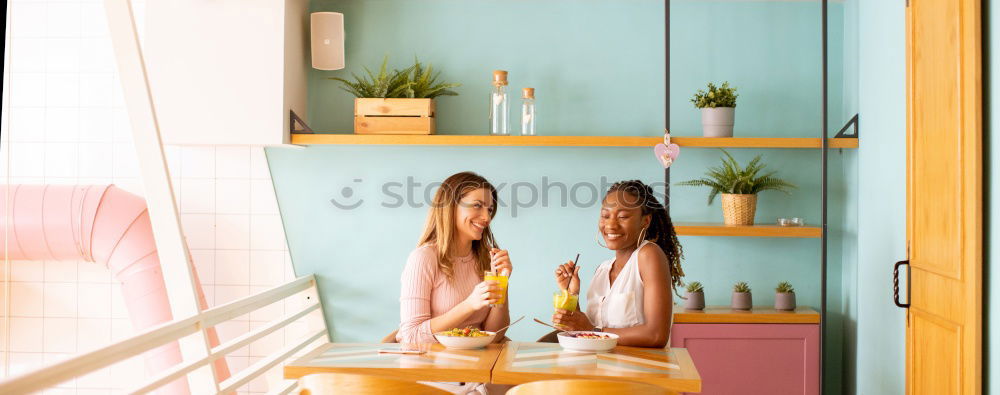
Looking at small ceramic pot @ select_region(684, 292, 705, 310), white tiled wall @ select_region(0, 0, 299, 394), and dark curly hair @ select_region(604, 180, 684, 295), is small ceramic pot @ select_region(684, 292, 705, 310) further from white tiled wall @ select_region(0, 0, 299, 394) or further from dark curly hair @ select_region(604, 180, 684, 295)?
white tiled wall @ select_region(0, 0, 299, 394)

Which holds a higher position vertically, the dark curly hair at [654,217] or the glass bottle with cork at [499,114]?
the glass bottle with cork at [499,114]

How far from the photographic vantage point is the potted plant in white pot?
148 inches

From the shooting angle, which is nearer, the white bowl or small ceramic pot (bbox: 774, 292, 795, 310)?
→ the white bowl

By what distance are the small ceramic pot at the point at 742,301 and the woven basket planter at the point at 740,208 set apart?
31 cm

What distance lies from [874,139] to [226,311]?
2572 mm

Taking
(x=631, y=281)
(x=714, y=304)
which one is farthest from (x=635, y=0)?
(x=631, y=281)

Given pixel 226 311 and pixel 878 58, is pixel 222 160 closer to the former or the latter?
pixel 226 311

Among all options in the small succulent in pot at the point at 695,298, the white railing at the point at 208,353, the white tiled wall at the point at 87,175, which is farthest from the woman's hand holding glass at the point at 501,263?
the white tiled wall at the point at 87,175

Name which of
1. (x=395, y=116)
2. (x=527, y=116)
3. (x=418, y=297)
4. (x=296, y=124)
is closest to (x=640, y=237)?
(x=418, y=297)

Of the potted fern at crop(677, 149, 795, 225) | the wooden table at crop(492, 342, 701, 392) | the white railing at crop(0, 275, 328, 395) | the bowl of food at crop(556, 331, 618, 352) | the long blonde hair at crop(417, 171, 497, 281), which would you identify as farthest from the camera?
the potted fern at crop(677, 149, 795, 225)

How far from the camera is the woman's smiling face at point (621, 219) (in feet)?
9.37

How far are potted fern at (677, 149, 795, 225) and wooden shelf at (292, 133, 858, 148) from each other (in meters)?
0.12

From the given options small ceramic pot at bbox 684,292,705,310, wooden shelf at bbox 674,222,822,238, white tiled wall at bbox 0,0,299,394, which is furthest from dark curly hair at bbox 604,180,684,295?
white tiled wall at bbox 0,0,299,394

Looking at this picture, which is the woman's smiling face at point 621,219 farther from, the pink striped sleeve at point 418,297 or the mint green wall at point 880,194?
the mint green wall at point 880,194
